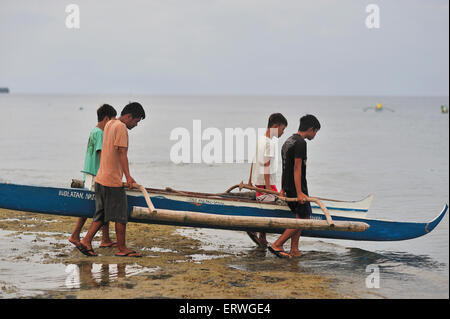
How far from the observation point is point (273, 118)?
800cm

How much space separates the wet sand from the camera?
20.5 feet

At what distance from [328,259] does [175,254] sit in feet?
7.29

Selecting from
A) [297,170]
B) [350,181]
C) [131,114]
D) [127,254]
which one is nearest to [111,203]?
[127,254]

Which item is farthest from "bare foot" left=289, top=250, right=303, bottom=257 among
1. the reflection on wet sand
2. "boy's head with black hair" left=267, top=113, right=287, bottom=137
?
the reflection on wet sand

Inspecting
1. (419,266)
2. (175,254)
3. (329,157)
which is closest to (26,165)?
(329,157)

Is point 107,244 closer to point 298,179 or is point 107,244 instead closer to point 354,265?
point 298,179

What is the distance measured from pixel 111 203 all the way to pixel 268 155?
2.26 metres

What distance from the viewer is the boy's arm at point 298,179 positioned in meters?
7.47

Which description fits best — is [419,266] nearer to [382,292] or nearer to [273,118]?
[382,292]

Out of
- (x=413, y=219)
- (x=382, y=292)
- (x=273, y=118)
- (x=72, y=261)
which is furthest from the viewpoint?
(x=413, y=219)

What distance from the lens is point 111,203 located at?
740 centimetres

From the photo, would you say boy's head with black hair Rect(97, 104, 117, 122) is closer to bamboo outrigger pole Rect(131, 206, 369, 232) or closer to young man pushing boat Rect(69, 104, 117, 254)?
young man pushing boat Rect(69, 104, 117, 254)

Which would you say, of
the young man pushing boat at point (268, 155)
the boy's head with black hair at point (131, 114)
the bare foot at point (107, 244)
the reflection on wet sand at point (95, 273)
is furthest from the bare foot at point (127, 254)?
the young man pushing boat at point (268, 155)

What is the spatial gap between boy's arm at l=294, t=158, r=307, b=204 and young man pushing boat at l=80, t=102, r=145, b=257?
2094 millimetres
